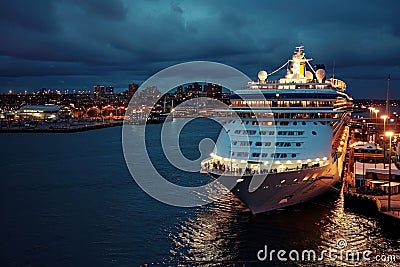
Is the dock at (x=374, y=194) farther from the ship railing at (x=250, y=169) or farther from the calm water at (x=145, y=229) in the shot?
the ship railing at (x=250, y=169)

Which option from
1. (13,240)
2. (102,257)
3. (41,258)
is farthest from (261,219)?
(13,240)

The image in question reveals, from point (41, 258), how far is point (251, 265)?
712 centimetres

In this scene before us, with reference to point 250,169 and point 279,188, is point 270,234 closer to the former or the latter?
point 279,188

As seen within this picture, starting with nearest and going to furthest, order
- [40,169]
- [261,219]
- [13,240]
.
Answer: [13,240] < [261,219] < [40,169]

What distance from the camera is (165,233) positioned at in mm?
16562

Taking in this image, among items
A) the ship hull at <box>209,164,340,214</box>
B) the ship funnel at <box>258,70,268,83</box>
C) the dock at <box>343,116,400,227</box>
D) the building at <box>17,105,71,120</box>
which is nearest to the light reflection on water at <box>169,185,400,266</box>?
the ship hull at <box>209,164,340,214</box>

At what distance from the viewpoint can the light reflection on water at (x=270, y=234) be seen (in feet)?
47.1

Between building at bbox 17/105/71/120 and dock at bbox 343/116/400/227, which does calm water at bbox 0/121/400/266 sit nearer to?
dock at bbox 343/116/400/227

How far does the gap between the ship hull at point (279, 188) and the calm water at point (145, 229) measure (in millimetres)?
511

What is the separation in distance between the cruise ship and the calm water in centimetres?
119

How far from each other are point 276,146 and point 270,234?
3922 millimetres

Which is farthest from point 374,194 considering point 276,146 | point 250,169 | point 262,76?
point 262,76

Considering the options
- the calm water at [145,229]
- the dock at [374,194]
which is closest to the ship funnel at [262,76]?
the calm water at [145,229]

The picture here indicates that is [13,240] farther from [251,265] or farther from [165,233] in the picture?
[251,265]
